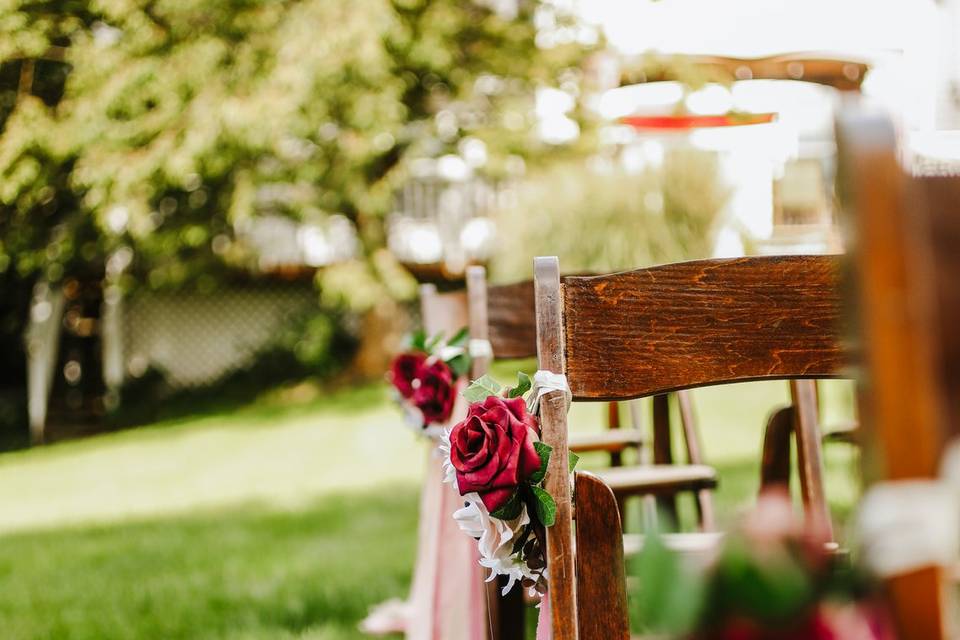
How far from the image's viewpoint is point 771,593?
2.06 ft

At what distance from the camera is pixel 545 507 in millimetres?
1260

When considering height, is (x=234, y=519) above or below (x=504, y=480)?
below

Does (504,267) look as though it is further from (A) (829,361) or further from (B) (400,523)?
(A) (829,361)

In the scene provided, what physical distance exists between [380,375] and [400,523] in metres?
5.97

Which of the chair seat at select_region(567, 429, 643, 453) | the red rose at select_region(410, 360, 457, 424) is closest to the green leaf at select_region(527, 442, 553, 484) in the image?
the red rose at select_region(410, 360, 457, 424)

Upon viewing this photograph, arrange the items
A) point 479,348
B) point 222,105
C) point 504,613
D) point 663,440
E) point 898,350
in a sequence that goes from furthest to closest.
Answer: point 222,105, point 663,440, point 479,348, point 504,613, point 898,350

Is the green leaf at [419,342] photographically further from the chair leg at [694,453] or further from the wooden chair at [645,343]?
the wooden chair at [645,343]

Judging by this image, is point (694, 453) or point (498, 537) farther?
point (694, 453)

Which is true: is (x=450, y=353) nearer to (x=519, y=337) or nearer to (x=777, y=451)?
(x=519, y=337)

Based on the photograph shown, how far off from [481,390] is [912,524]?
894mm

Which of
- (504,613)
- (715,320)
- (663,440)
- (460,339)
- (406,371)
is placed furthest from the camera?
(663,440)

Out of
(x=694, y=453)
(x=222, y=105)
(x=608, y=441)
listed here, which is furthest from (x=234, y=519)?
(x=222, y=105)

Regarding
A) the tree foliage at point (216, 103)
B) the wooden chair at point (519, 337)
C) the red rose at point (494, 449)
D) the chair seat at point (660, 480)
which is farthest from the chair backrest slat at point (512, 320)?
the tree foliage at point (216, 103)

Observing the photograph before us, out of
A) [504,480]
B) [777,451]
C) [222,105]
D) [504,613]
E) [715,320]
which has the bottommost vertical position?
[504,613]
